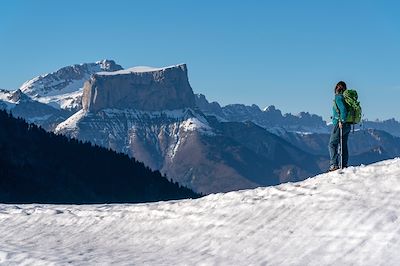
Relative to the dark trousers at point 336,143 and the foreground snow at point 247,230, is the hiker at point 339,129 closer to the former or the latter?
the dark trousers at point 336,143

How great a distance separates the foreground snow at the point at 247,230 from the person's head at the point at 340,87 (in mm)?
4366

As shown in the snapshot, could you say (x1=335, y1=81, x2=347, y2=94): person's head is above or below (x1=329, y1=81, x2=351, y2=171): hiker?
above

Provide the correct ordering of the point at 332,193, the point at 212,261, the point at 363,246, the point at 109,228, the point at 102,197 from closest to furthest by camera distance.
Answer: the point at 363,246 → the point at 212,261 → the point at 332,193 → the point at 109,228 → the point at 102,197

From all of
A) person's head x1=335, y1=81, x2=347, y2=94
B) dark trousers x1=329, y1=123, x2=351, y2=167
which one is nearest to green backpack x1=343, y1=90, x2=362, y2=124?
person's head x1=335, y1=81, x2=347, y2=94

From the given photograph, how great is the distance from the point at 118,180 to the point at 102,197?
13363 millimetres

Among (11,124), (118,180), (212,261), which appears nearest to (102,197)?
(118,180)

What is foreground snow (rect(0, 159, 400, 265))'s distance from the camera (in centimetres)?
1312

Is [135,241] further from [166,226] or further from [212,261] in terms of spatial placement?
[212,261]

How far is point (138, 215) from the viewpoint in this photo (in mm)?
19828

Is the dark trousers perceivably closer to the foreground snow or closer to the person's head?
the person's head

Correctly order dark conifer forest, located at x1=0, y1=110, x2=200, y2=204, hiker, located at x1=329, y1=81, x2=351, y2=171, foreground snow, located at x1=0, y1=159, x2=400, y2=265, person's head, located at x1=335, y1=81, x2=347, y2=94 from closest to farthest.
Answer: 1. foreground snow, located at x1=0, y1=159, x2=400, y2=265
2. hiker, located at x1=329, y1=81, x2=351, y2=171
3. person's head, located at x1=335, y1=81, x2=347, y2=94
4. dark conifer forest, located at x1=0, y1=110, x2=200, y2=204

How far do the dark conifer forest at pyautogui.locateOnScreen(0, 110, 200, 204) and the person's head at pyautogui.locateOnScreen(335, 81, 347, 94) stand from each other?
137 m

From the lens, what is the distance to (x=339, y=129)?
72.2 feet

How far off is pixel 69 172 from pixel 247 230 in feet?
546
